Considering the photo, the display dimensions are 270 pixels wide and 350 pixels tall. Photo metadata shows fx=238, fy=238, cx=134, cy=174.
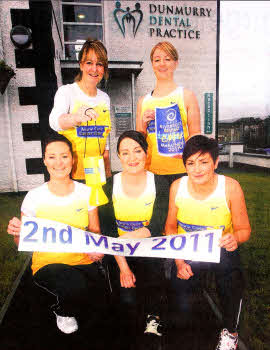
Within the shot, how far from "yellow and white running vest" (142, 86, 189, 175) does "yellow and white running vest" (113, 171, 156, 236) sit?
130mm

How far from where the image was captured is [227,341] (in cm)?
124

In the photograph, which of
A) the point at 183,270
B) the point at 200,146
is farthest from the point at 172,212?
the point at 200,146

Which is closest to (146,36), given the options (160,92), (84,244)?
(160,92)

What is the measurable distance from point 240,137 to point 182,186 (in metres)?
0.89

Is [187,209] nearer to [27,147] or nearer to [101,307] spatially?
[101,307]

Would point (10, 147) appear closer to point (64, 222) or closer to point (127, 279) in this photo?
point (64, 222)

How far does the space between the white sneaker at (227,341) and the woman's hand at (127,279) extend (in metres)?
0.53

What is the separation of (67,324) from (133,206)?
80 cm

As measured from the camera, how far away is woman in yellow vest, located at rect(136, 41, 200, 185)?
1456mm

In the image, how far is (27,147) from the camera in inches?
90.1

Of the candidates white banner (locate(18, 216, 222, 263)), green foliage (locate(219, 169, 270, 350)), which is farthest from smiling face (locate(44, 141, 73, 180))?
green foliage (locate(219, 169, 270, 350))

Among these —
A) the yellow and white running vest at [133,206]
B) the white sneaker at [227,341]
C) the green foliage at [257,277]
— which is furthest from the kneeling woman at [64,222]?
the green foliage at [257,277]

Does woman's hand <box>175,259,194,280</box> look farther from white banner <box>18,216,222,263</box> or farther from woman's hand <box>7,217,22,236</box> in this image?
woman's hand <box>7,217,22,236</box>

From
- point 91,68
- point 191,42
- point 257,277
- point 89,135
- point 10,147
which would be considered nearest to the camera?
point 91,68
